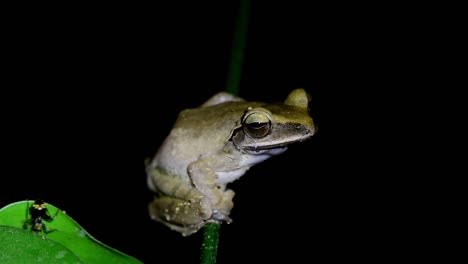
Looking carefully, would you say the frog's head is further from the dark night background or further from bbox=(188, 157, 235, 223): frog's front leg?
the dark night background

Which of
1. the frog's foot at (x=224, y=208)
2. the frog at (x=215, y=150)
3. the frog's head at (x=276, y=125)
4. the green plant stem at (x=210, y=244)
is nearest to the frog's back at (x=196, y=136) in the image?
the frog at (x=215, y=150)

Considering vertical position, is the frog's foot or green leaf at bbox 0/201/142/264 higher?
green leaf at bbox 0/201/142/264

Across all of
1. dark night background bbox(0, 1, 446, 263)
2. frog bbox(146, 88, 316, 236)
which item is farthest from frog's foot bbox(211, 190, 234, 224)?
dark night background bbox(0, 1, 446, 263)

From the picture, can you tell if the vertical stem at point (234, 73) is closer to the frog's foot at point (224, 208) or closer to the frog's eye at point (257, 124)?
the frog's foot at point (224, 208)

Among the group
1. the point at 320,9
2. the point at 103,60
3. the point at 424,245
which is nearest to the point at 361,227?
the point at 424,245

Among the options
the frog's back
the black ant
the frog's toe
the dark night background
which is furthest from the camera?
the dark night background

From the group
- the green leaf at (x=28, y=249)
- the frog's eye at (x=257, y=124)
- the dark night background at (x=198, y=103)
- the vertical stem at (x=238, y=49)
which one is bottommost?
the dark night background at (x=198, y=103)
